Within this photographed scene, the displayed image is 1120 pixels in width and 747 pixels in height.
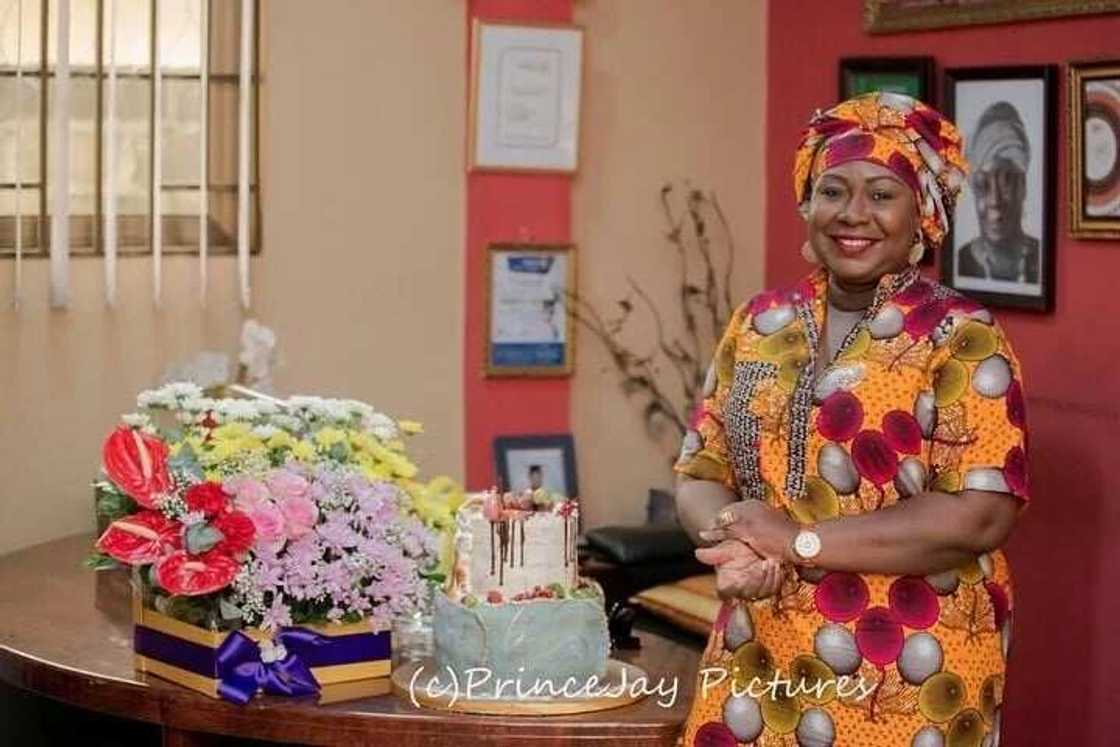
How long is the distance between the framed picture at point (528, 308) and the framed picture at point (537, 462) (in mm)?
173

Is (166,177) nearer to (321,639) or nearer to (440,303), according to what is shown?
(440,303)

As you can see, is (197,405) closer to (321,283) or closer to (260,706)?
(260,706)

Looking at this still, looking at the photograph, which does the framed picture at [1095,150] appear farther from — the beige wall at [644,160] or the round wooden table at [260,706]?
the beige wall at [644,160]

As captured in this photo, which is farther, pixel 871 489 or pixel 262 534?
pixel 262 534

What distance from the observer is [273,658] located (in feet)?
10.9

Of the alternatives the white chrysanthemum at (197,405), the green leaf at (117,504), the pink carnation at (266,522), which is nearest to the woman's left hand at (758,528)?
the pink carnation at (266,522)

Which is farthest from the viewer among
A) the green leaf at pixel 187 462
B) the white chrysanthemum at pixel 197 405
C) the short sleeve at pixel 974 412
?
the white chrysanthemum at pixel 197 405

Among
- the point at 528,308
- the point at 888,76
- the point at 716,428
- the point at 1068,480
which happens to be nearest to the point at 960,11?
the point at 888,76

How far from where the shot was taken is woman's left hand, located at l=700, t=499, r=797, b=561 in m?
3.07

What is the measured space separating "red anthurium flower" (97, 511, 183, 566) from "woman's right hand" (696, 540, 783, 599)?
84 cm

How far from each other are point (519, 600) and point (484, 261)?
7.26 feet

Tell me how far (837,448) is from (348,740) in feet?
2.85

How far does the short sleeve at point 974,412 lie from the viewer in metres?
3.03

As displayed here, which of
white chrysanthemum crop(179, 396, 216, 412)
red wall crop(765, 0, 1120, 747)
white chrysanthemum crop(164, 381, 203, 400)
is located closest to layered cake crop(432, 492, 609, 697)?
white chrysanthemum crop(179, 396, 216, 412)
